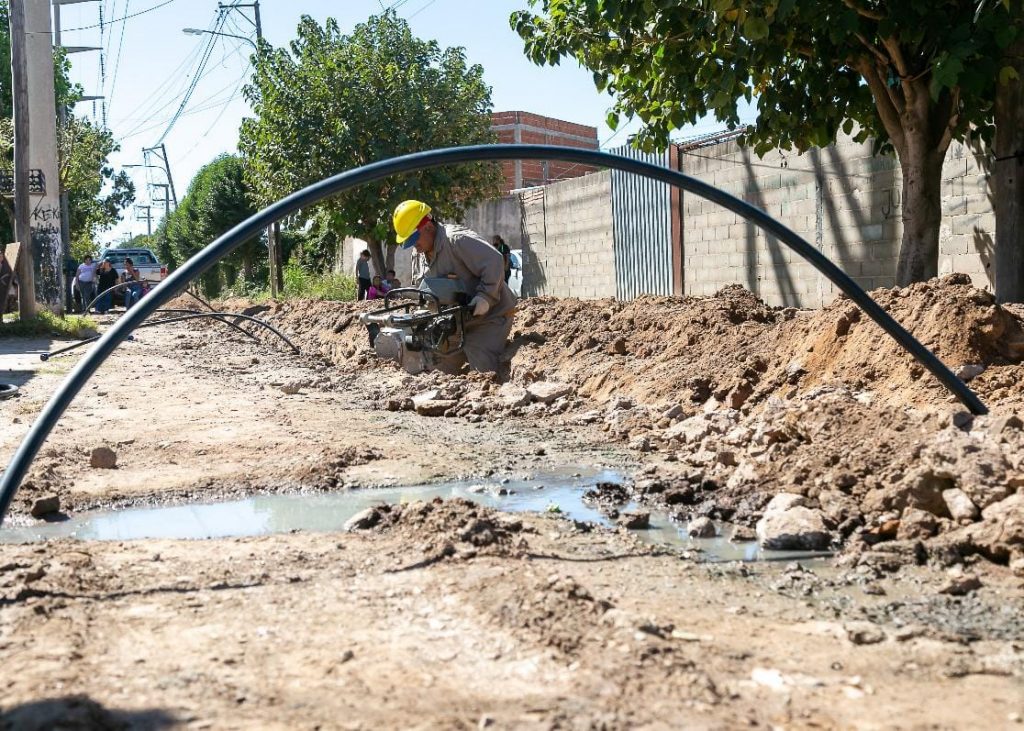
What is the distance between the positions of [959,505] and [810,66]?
562 centimetres

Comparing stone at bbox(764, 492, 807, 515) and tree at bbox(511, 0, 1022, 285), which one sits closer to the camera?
stone at bbox(764, 492, 807, 515)

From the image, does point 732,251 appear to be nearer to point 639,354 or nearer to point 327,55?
point 639,354

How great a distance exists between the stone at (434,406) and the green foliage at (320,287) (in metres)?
18.5

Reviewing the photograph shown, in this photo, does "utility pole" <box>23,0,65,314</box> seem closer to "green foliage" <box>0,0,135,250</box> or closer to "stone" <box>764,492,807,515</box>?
"green foliage" <box>0,0,135,250</box>

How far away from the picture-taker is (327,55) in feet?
74.5

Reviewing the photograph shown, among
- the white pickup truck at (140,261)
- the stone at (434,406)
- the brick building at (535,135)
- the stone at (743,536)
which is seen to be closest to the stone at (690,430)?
the stone at (743,536)

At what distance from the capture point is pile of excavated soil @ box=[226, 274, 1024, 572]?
15.4 ft

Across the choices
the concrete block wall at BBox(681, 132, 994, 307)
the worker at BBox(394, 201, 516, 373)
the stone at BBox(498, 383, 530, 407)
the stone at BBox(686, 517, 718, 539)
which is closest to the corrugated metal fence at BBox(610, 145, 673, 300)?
the concrete block wall at BBox(681, 132, 994, 307)

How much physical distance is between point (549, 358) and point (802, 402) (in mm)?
5273

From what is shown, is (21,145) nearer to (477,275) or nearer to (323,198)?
(477,275)

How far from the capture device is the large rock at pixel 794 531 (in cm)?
468

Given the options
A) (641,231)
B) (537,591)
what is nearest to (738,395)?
(537,591)

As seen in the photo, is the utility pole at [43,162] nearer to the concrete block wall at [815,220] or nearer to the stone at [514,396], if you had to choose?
the concrete block wall at [815,220]

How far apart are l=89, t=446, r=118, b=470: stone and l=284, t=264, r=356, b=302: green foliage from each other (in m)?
20.3
